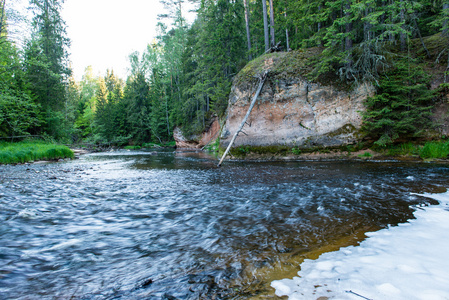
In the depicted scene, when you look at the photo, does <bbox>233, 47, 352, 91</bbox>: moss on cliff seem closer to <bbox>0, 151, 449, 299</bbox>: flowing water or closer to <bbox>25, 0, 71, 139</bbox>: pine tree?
<bbox>0, 151, 449, 299</bbox>: flowing water

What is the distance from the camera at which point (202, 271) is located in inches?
86.9

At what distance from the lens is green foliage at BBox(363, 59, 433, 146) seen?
32.5 feet

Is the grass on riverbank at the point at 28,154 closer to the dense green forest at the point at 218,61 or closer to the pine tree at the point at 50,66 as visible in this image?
the dense green forest at the point at 218,61

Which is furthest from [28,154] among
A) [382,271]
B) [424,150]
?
[424,150]

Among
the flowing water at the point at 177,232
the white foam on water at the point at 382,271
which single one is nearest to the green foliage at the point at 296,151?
the flowing water at the point at 177,232

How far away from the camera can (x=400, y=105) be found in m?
10.7

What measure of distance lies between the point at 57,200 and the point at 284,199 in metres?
5.57

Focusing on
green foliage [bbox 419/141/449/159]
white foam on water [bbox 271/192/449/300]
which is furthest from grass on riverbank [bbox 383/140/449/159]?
white foam on water [bbox 271/192/449/300]

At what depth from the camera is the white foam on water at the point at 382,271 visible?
1.67 metres

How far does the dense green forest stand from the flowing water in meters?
7.45

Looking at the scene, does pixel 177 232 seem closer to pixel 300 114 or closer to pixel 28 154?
pixel 300 114

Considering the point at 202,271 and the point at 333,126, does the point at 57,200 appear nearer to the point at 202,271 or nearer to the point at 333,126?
the point at 202,271

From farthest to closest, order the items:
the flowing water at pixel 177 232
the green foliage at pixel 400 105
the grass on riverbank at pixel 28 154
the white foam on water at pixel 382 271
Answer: the grass on riverbank at pixel 28 154, the green foliage at pixel 400 105, the flowing water at pixel 177 232, the white foam on water at pixel 382 271

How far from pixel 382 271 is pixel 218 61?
2292 centimetres
